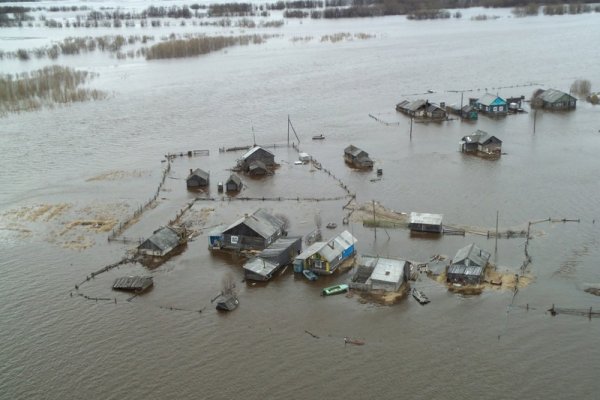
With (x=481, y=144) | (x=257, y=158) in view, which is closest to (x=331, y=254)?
(x=257, y=158)

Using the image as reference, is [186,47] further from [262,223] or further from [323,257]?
[323,257]

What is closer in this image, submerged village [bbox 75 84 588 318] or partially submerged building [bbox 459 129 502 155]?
submerged village [bbox 75 84 588 318]

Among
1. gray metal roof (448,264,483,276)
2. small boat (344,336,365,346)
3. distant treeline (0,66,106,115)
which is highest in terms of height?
distant treeline (0,66,106,115)

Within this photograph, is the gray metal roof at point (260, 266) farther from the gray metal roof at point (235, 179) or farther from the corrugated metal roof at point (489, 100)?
the corrugated metal roof at point (489, 100)

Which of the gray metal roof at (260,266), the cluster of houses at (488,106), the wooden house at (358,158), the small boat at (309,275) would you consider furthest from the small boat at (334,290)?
the cluster of houses at (488,106)

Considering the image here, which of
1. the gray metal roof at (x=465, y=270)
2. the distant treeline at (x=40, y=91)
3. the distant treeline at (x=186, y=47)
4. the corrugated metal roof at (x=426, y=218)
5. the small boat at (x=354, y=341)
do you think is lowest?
the small boat at (x=354, y=341)

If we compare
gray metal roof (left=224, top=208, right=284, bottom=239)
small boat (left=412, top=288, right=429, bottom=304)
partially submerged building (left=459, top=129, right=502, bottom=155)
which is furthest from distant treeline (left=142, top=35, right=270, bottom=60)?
small boat (left=412, top=288, right=429, bottom=304)

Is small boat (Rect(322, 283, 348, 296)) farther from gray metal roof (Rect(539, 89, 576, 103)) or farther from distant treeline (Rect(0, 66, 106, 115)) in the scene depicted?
distant treeline (Rect(0, 66, 106, 115))
